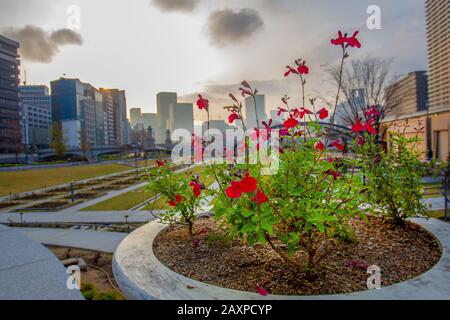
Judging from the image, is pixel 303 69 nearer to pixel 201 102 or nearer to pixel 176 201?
pixel 201 102

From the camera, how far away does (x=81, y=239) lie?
795 centimetres

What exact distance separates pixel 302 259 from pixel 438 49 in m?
130

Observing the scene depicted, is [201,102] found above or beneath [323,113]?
above

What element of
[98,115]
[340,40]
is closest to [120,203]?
[340,40]

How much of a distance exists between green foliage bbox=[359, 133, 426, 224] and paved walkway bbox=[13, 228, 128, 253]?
611 centimetres

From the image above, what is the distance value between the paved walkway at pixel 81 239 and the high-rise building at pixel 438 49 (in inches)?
2883

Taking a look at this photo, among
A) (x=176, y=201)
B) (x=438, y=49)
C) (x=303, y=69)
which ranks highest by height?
(x=438, y=49)

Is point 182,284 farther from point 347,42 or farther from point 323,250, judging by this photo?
point 347,42

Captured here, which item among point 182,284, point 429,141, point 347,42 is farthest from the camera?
point 429,141

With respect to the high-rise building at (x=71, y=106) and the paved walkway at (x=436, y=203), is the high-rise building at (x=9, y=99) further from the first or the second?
the paved walkway at (x=436, y=203)

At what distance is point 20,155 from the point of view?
69438 millimetres

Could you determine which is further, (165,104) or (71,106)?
(71,106)

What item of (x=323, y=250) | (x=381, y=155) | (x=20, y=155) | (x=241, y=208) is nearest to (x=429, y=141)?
(x=381, y=155)

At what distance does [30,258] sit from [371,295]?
17.0ft
